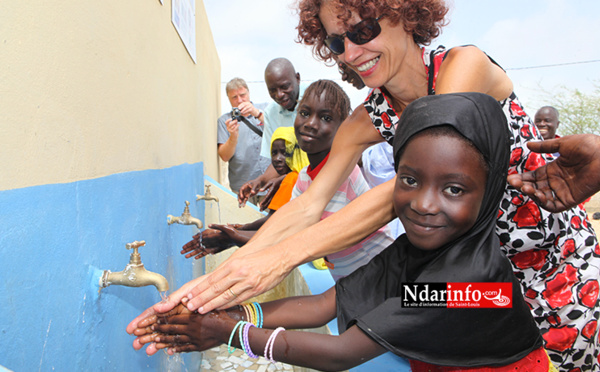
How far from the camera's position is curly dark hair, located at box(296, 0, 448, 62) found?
147cm

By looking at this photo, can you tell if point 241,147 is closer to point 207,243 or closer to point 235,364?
point 235,364

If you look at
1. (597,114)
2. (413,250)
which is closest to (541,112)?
(413,250)

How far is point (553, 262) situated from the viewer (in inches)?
54.6

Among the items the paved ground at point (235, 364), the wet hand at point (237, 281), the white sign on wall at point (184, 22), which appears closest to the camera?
the wet hand at point (237, 281)

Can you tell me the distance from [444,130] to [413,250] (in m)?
0.41

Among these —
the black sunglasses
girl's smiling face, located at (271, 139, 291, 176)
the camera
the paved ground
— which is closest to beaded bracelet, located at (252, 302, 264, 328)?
the black sunglasses

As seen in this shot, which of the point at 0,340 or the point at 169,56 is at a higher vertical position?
the point at 169,56

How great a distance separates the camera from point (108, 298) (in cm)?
121

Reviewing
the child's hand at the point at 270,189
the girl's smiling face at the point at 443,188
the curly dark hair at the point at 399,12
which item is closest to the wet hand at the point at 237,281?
the girl's smiling face at the point at 443,188

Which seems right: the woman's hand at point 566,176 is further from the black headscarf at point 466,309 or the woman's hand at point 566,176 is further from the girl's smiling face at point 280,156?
the girl's smiling face at point 280,156

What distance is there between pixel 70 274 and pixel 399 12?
1420 mm

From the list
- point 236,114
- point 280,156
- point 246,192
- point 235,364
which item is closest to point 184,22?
point 280,156

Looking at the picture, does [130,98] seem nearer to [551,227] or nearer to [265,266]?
[265,266]

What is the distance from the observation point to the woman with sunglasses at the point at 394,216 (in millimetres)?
1281
